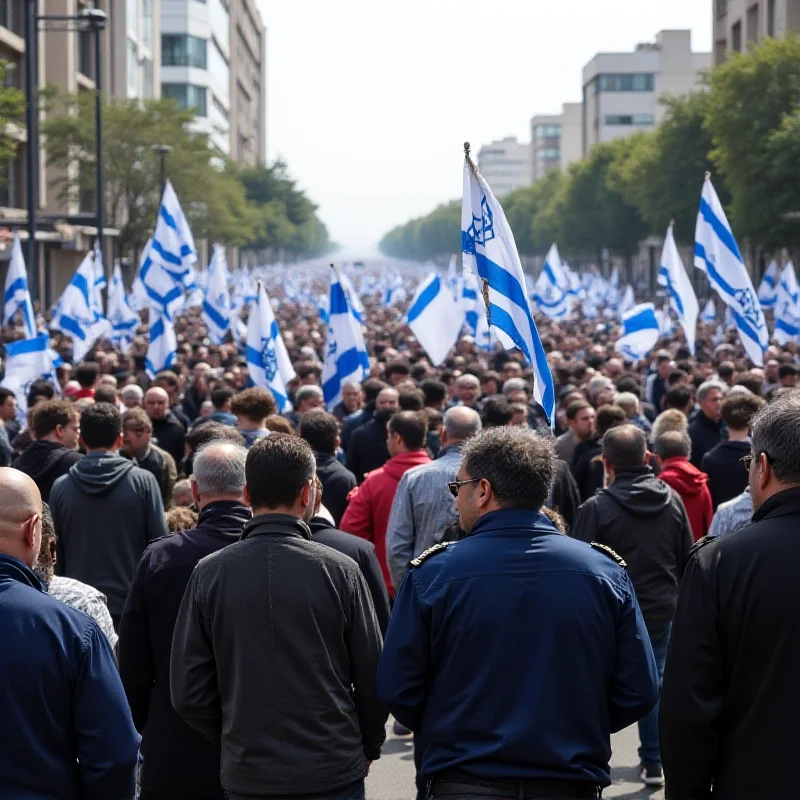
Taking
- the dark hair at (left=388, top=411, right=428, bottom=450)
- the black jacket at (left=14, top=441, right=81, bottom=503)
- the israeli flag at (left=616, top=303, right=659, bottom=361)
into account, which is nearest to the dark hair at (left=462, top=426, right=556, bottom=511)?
the dark hair at (left=388, top=411, right=428, bottom=450)

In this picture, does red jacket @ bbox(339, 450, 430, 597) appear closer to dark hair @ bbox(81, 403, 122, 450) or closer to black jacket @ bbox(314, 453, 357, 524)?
black jacket @ bbox(314, 453, 357, 524)

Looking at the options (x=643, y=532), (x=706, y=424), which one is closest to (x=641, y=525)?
(x=643, y=532)

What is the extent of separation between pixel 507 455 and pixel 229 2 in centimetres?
12608

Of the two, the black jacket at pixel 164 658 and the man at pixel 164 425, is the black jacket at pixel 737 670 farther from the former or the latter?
the man at pixel 164 425

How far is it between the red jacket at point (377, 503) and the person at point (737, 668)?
4.15 m

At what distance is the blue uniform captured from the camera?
12.4 ft

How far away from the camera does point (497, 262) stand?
685cm

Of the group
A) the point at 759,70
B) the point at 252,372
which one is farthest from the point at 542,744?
the point at 759,70

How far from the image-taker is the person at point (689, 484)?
7.92 m

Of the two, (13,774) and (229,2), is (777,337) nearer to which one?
(13,774)

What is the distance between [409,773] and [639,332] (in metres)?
13.6

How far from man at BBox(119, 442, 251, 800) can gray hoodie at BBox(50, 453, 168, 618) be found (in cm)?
193

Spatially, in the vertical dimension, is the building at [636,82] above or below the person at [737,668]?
above

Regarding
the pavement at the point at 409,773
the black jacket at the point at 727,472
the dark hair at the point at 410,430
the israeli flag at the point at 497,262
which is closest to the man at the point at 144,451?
the dark hair at the point at 410,430
